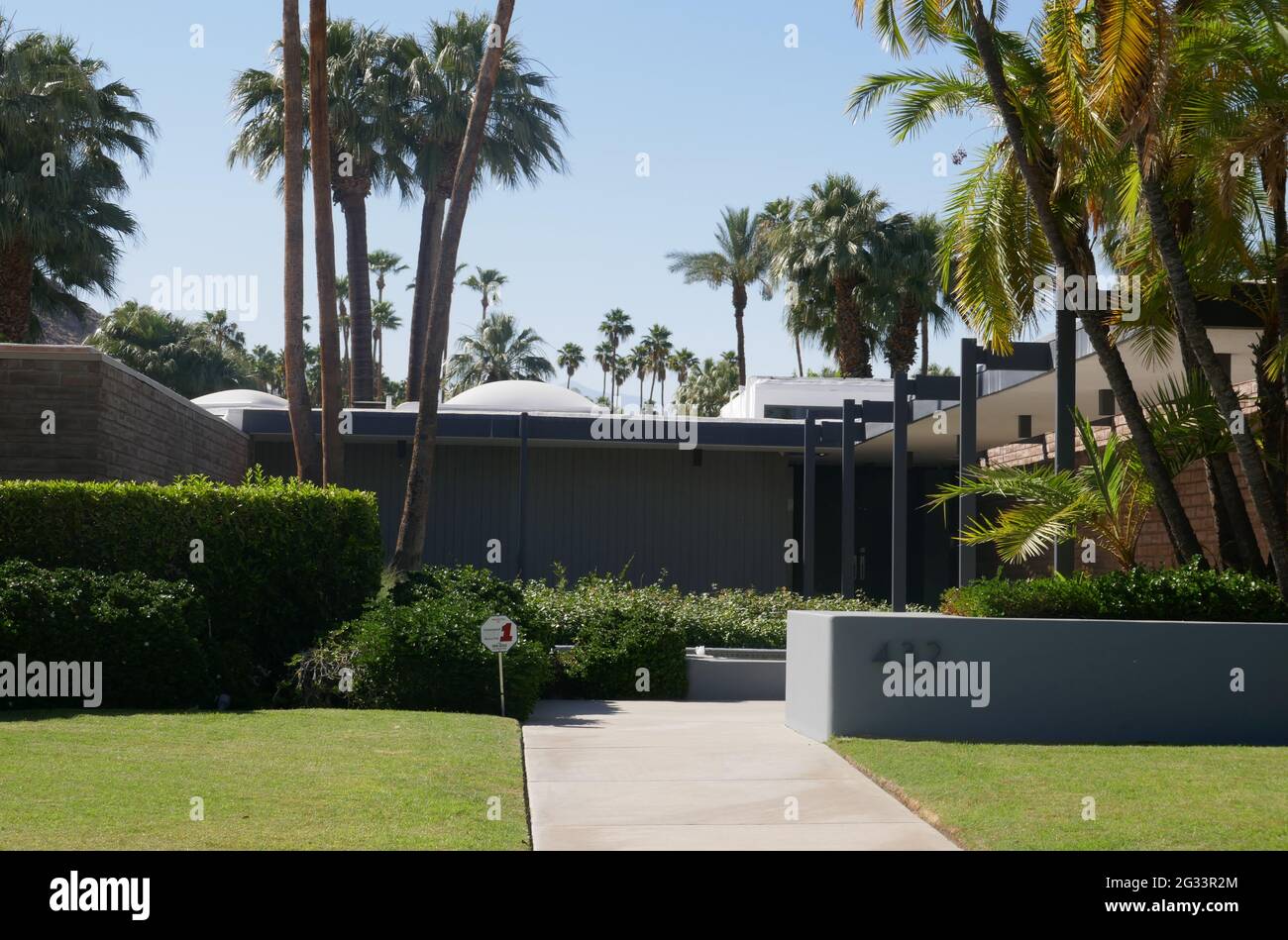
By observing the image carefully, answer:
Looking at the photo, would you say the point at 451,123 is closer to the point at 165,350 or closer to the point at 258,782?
the point at 165,350

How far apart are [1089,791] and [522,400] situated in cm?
1957

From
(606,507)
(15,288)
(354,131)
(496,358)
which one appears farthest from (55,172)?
(496,358)

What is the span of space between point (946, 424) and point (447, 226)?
26.3 feet

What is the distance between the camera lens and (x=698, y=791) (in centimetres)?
848

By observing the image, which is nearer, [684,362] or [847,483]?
[847,483]

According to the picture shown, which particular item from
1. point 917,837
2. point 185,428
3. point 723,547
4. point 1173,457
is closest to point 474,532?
point 723,547

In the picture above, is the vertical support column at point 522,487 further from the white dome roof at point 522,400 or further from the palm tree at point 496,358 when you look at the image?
the palm tree at point 496,358

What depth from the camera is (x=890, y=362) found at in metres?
35.3

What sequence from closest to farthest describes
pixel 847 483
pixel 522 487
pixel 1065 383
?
pixel 1065 383
pixel 847 483
pixel 522 487

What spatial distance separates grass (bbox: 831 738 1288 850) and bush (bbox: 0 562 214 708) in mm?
5710

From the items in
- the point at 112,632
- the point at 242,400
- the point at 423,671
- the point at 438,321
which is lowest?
the point at 423,671

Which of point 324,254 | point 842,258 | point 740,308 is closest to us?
point 324,254

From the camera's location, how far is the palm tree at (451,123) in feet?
89.1

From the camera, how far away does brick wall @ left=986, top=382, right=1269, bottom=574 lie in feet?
49.1
